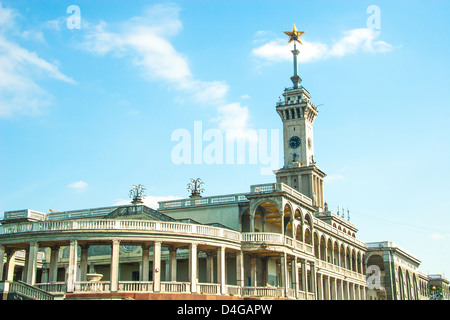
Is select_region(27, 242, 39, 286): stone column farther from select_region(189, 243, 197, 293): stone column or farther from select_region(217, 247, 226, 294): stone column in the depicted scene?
select_region(217, 247, 226, 294): stone column

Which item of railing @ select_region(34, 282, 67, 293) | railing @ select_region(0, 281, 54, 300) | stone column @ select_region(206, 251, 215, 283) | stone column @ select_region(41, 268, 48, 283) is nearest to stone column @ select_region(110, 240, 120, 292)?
railing @ select_region(34, 282, 67, 293)

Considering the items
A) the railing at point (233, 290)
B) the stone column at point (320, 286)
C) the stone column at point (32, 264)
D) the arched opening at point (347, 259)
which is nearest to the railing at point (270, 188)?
the railing at point (233, 290)

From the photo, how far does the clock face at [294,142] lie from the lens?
345ft

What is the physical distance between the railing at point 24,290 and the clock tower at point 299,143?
209 feet

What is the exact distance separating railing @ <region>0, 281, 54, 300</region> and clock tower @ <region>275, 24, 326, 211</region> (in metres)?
63.7

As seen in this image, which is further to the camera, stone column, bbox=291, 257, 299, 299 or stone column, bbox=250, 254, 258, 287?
stone column, bbox=291, 257, 299, 299

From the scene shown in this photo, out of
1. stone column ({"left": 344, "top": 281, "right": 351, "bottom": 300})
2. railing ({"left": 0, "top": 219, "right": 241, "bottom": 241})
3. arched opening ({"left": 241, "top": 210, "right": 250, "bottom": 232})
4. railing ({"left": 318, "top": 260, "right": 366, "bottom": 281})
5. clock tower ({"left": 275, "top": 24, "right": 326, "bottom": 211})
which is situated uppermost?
clock tower ({"left": 275, "top": 24, "right": 326, "bottom": 211})

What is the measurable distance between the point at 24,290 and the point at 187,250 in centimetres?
2078

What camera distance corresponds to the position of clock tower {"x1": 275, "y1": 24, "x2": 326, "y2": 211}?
101875 millimetres

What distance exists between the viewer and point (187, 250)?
199 ft

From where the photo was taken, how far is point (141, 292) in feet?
153

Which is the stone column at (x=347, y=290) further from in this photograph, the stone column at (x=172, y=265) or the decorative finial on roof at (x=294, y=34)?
the decorative finial on roof at (x=294, y=34)
